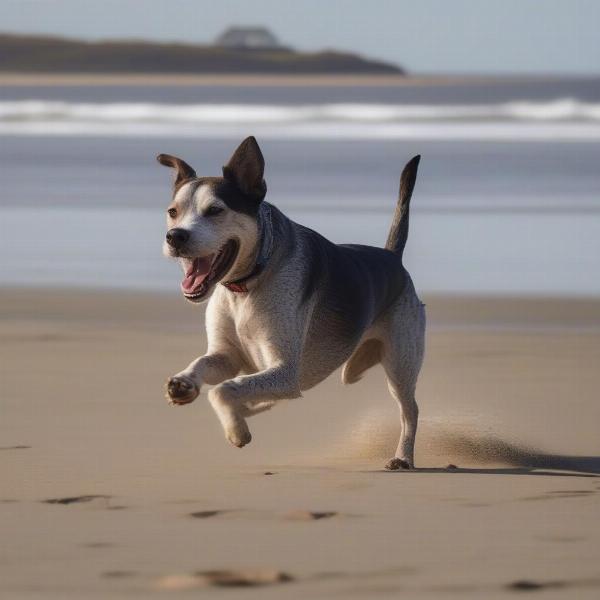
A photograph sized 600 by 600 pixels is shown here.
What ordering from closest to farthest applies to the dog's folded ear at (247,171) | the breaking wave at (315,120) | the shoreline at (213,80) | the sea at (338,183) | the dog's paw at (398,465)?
the dog's folded ear at (247,171) → the dog's paw at (398,465) → the sea at (338,183) → the breaking wave at (315,120) → the shoreline at (213,80)

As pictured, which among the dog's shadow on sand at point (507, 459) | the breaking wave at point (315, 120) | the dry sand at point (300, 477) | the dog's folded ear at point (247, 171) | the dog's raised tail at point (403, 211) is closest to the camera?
the dry sand at point (300, 477)

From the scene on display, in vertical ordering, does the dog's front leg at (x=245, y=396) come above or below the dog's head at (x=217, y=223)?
below

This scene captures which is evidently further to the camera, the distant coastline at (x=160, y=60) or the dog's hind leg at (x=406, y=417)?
the distant coastline at (x=160, y=60)

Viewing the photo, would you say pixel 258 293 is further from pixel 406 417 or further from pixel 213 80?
pixel 213 80

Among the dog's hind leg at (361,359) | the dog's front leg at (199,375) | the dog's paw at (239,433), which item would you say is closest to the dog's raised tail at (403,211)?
the dog's hind leg at (361,359)

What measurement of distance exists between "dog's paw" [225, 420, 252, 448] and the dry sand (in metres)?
0.18

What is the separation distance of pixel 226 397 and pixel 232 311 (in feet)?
1.55

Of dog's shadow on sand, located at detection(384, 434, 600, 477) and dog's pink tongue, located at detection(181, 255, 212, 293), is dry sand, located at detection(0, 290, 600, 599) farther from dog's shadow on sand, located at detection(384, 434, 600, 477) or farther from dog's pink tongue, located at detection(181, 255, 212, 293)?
dog's pink tongue, located at detection(181, 255, 212, 293)

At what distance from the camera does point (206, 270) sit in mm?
5977

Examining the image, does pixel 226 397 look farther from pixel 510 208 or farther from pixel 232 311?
pixel 510 208

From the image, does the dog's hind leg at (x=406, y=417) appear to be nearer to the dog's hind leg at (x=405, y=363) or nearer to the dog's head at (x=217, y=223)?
the dog's hind leg at (x=405, y=363)

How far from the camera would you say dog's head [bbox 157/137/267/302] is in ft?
19.3

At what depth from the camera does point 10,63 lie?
77688 millimetres

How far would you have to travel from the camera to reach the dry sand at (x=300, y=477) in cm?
470
